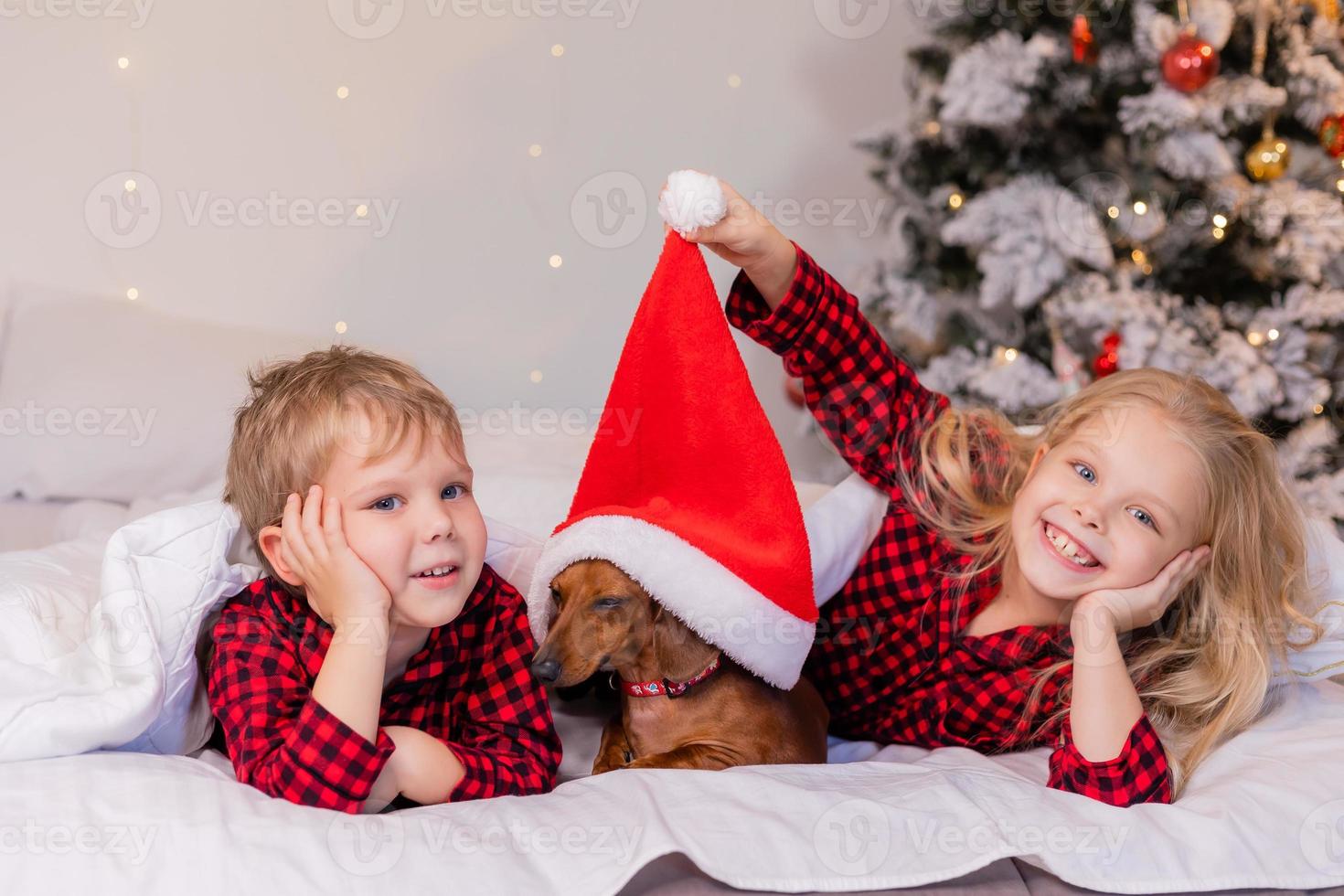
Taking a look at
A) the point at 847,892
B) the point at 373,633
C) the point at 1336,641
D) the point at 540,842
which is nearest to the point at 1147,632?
the point at 1336,641

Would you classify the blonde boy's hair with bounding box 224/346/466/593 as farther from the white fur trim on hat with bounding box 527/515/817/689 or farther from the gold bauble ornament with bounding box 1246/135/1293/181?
the gold bauble ornament with bounding box 1246/135/1293/181

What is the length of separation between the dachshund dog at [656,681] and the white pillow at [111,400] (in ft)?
4.95

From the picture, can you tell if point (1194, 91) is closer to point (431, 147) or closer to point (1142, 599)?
point (1142, 599)

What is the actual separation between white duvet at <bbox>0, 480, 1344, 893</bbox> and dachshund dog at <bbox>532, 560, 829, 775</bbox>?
0.42 ft

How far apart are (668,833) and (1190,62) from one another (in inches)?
87.0

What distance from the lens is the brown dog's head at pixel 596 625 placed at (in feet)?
4.45

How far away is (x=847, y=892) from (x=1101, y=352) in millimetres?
1930

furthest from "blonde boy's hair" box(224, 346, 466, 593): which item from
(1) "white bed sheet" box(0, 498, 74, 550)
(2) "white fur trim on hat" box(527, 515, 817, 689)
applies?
(1) "white bed sheet" box(0, 498, 74, 550)

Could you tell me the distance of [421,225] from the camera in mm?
3164

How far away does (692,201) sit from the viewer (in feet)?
4.65

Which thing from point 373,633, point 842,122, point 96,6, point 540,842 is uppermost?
point 96,6

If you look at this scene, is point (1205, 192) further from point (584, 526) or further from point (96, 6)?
point (96, 6)

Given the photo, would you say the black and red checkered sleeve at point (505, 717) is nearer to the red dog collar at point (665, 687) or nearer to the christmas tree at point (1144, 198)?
the red dog collar at point (665, 687)

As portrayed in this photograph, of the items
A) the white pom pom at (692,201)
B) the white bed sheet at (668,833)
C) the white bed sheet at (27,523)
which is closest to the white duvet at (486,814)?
the white bed sheet at (668,833)
